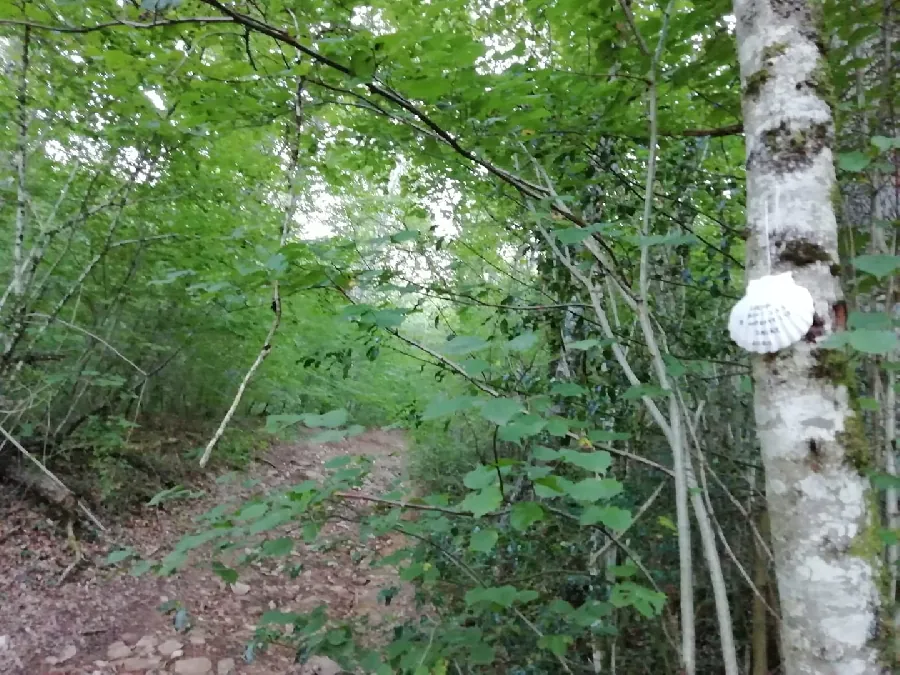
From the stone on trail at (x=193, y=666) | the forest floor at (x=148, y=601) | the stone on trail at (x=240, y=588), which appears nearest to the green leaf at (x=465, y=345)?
the forest floor at (x=148, y=601)

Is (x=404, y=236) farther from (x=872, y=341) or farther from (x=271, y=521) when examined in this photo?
(x=872, y=341)

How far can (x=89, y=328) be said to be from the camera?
4.96 meters

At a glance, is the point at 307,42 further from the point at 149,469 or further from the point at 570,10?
the point at 149,469

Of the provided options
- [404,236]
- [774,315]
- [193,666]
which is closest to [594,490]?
[774,315]

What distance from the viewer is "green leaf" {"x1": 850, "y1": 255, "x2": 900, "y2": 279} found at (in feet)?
3.74

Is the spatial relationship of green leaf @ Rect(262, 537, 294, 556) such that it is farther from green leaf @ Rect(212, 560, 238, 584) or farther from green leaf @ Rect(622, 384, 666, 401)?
green leaf @ Rect(622, 384, 666, 401)

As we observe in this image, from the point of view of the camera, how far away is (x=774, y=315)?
102cm

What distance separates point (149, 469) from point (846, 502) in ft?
19.1

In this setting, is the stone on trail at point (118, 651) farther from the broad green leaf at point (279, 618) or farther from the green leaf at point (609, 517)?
the green leaf at point (609, 517)

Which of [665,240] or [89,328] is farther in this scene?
[89,328]

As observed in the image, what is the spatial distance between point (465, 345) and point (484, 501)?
0.34 metres

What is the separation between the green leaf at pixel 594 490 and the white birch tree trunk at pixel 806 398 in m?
0.29

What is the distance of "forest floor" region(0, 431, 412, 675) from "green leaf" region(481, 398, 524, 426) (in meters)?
1.85

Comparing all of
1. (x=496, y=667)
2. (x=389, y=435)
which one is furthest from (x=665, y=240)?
(x=389, y=435)
